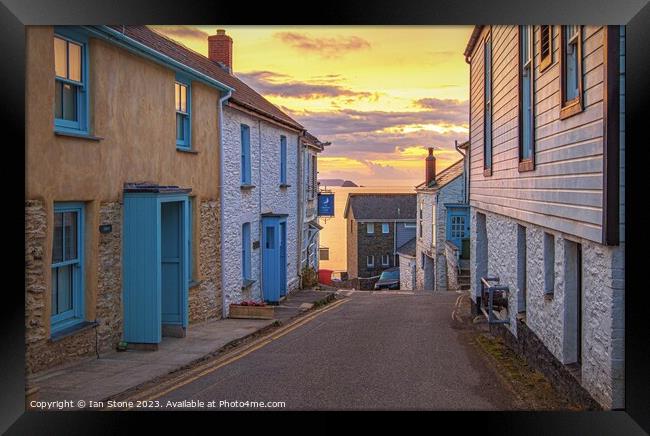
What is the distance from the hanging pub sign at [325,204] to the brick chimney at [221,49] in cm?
1008

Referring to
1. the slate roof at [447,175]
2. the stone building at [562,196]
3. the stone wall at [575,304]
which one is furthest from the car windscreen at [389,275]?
the stone wall at [575,304]

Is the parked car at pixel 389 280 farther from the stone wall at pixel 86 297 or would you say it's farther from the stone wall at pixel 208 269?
the stone wall at pixel 86 297

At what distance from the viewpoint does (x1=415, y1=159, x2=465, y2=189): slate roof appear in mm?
34500

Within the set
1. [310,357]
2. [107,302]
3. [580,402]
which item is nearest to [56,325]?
[107,302]

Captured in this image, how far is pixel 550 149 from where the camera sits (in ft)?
31.4

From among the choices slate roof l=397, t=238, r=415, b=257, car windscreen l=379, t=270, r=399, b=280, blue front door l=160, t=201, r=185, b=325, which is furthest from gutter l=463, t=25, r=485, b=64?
car windscreen l=379, t=270, r=399, b=280

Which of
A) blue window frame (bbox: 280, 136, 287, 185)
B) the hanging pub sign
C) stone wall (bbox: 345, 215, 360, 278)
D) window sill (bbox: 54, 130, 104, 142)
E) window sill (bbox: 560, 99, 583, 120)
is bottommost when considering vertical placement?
stone wall (bbox: 345, 215, 360, 278)

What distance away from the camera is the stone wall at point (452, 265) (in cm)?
3000

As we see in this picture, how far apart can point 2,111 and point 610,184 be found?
6422 mm

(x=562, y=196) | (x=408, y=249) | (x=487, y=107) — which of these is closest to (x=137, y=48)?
(x=562, y=196)

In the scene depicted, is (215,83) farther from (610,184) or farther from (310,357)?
(610,184)

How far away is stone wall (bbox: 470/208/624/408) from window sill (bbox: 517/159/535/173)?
89 cm

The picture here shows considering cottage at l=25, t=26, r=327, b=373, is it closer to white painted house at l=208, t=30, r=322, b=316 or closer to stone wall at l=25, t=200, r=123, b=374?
stone wall at l=25, t=200, r=123, b=374

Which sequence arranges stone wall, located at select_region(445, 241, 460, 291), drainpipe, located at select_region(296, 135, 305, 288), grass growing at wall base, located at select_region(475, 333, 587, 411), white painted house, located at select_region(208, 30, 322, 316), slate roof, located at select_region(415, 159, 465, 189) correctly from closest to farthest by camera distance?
1. grass growing at wall base, located at select_region(475, 333, 587, 411)
2. white painted house, located at select_region(208, 30, 322, 316)
3. drainpipe, located at select_region(296, 135, 305, 288)
4. stone wall, located at select_region(445, 241, 460, 291)
5. slate roof, located at select_region(415, 159, 465, 189)
